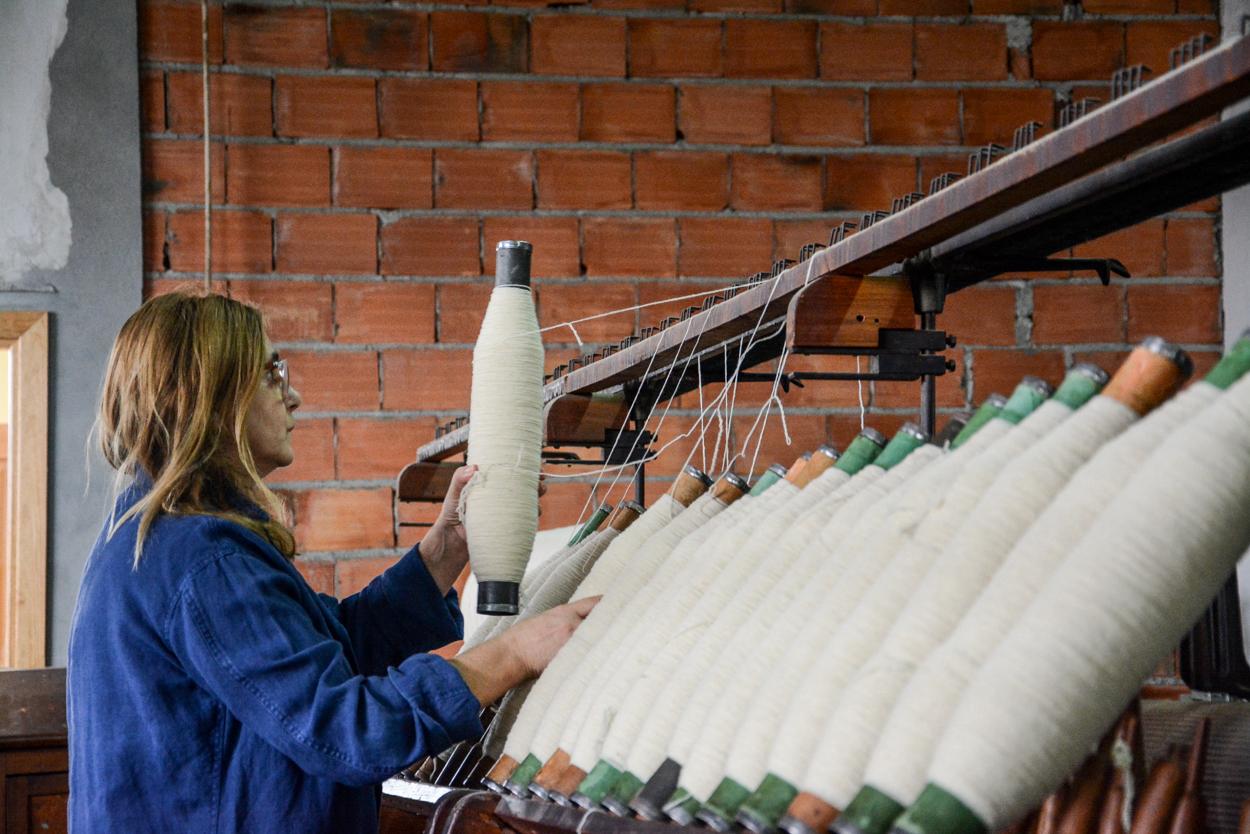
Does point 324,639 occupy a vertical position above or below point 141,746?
above

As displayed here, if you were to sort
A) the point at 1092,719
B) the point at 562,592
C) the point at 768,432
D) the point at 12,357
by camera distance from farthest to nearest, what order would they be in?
the point at 768,432 → the point at 12,357 → the point at 562,592 → the point at 1092,719

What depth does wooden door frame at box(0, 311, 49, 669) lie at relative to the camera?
2.69 meters

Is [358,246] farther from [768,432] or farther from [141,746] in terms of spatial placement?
[141,746]

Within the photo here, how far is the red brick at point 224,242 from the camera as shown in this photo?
2793mm

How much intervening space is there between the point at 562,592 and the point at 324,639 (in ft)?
0.73

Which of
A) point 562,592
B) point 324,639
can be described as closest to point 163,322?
point 324,639

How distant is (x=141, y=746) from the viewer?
1262 mm

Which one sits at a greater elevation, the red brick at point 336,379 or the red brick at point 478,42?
the red brick at point 478,42

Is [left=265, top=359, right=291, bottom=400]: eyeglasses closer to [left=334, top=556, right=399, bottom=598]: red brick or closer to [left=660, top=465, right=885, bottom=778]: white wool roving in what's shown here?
[left=660, top=465, right=885, bottom=778]: white wool roving

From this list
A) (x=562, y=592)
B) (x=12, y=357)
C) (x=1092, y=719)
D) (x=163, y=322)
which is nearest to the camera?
(x=1092, y=719)

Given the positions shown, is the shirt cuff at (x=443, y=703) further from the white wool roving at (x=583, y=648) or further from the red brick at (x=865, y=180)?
the red brick at (x=865, y=180)

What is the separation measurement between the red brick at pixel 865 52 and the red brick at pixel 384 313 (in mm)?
1020

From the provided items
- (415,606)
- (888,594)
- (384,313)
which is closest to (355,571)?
(384,313)

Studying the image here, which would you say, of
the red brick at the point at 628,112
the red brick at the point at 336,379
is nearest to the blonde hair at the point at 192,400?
the red brick at the point at 336,379
